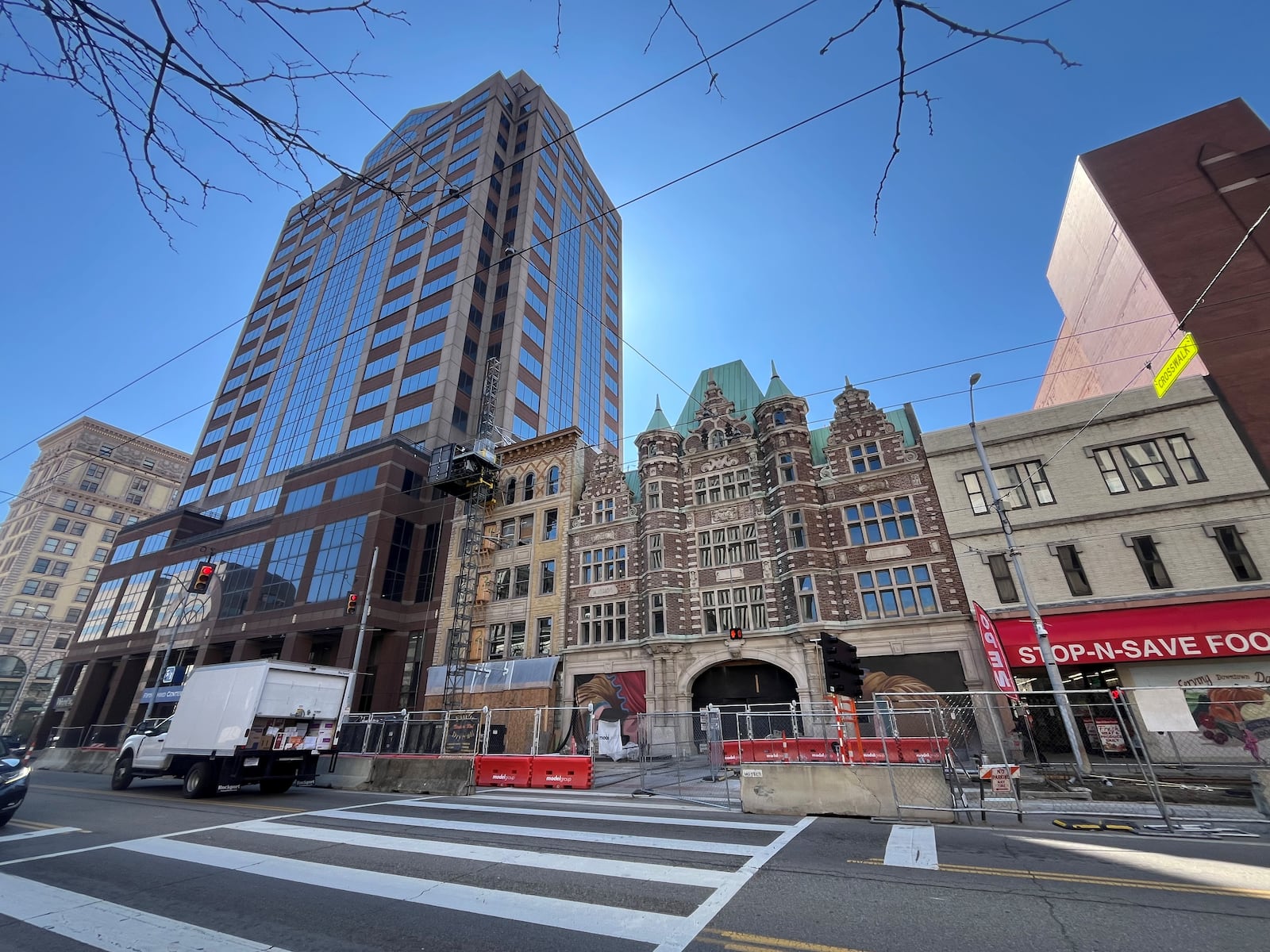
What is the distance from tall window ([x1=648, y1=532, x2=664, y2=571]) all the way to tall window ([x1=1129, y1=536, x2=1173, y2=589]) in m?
19.7

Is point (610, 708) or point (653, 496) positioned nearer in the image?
point (610, 708)

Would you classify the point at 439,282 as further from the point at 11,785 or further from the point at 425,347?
the point at 11,785

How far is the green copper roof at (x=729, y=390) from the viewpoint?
1373 inches

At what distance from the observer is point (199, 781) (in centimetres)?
1348

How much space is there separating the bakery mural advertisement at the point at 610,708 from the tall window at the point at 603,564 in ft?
17.6

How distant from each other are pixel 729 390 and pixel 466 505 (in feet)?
65.8

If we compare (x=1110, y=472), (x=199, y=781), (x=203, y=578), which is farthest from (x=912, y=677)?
(x=203, y=578)

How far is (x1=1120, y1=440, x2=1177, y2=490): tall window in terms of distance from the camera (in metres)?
20.7

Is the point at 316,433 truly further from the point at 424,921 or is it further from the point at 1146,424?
the point at 1146,424

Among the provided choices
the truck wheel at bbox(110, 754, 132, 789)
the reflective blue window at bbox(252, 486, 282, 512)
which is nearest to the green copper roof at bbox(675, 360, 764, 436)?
the truck wheel at bbox(110, 754, 132, 789)

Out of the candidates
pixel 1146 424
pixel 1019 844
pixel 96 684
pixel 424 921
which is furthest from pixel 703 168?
pixel 96 684

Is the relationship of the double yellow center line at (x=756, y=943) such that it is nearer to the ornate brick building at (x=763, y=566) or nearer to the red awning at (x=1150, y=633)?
the ornate brick building at (x=763, y=566)

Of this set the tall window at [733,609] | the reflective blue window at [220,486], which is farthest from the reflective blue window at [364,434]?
the tall window at [733,609]

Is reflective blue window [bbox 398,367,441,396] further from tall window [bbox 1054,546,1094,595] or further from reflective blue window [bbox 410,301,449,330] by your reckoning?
tall window [bbox 1054,546,1094,595]
